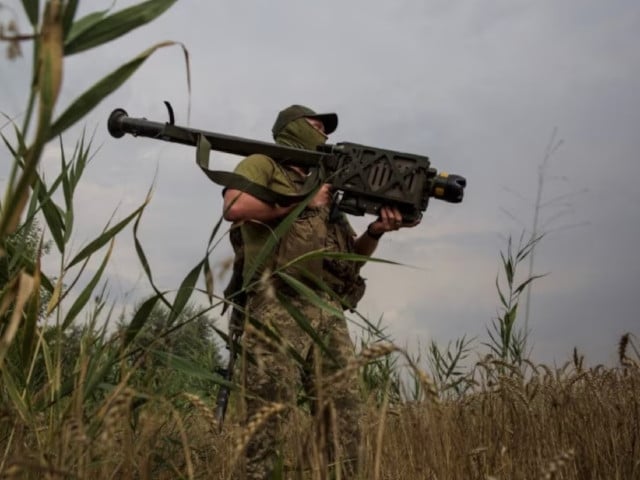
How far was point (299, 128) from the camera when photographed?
4715 millimetres

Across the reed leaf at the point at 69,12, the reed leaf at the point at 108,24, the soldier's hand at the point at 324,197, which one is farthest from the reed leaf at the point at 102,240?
the soldier's hand at the point at 324,197

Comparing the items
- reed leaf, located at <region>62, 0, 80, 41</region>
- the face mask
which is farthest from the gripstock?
reed leaf, located at <region>62, 0, 80, 41</region>

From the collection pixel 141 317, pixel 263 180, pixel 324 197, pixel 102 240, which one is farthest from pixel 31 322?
pixel 324 197

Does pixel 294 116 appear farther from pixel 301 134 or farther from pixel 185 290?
pixel 185 290

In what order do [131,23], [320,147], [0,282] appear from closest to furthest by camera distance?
[131,23]
[0,282]
[320,147]

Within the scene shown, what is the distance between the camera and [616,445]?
A: 3068 millimetres

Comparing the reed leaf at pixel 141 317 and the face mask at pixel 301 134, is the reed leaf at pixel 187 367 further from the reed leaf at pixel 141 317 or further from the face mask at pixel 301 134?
the face mask at pixel 301 134

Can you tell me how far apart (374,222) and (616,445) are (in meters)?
1.72

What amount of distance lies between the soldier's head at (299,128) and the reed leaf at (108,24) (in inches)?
128

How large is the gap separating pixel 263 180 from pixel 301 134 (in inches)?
26.2

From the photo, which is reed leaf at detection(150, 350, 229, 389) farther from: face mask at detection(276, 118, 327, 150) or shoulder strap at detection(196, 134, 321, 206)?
face mask at detection(276, 118, 327, 150)

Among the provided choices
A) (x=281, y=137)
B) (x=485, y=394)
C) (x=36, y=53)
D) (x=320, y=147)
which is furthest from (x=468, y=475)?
(x=281, y=137)

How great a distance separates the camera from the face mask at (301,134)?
4.70 m

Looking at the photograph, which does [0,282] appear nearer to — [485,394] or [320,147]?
[485,394]
